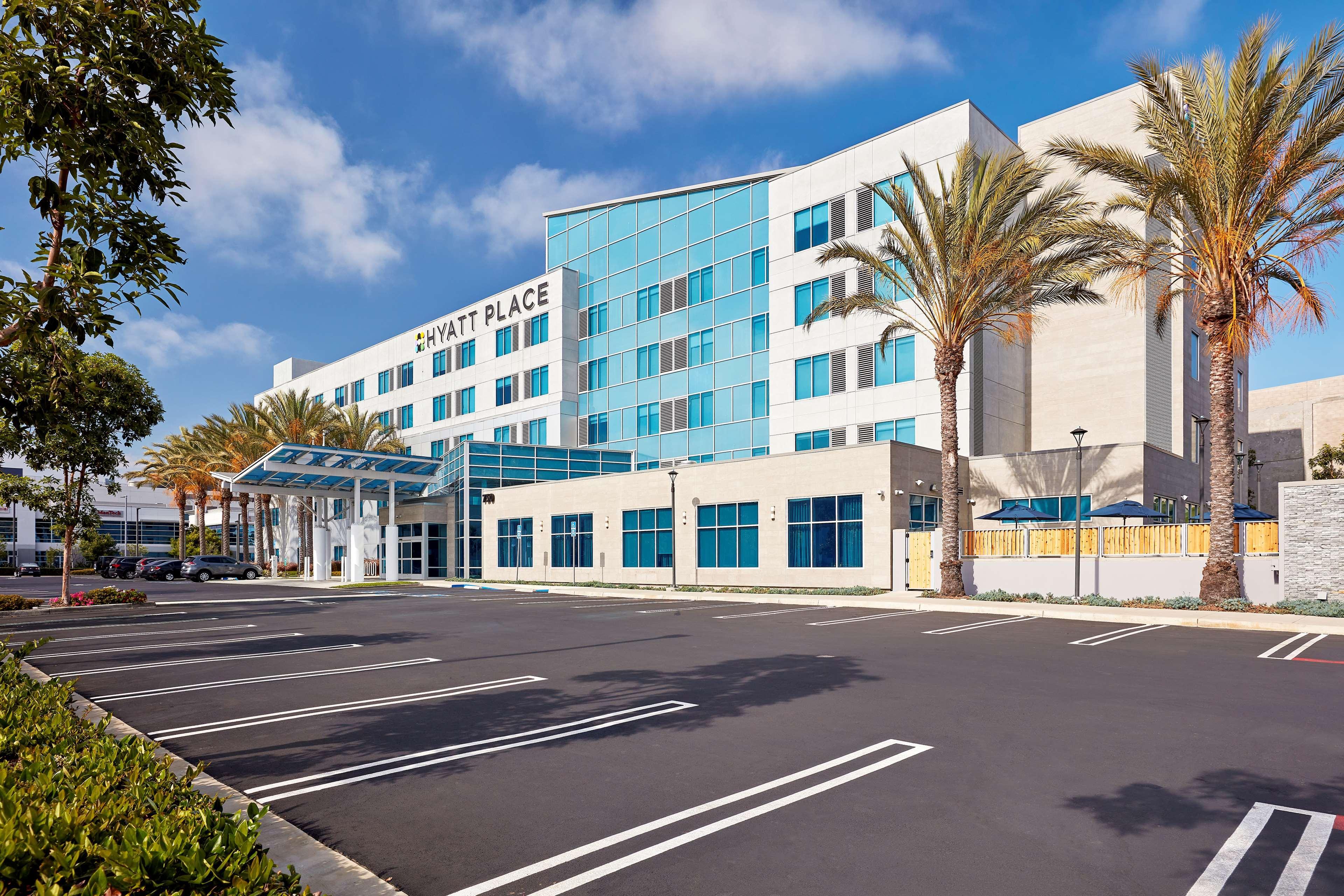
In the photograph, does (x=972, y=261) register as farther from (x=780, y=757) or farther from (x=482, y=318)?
(x=482, y=318)

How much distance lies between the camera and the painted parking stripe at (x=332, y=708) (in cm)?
870

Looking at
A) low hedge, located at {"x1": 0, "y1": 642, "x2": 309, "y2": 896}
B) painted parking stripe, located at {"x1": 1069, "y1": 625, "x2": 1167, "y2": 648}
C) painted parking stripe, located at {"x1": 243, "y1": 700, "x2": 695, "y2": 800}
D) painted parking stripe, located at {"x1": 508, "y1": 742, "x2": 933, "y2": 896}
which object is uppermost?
low hedge, located at {"x1": 0, "y1": 642, "x2": 309, "y2": 896}

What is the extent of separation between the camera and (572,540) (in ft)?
147

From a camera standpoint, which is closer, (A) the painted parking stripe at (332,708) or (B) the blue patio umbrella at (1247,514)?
(A) the painted parking stripe at (332,708)

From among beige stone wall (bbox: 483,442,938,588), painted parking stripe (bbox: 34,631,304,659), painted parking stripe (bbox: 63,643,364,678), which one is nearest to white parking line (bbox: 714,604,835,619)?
beige stone wall (bbox: 483,442,938,588)

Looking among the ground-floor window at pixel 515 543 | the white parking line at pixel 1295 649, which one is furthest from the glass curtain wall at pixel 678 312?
the white parking line at pixel 1295 649

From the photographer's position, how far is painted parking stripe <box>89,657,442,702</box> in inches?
428

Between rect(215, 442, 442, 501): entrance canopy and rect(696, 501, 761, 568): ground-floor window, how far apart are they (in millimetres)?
18990

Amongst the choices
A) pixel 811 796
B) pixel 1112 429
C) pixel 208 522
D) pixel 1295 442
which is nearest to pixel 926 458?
pixel 1112 429

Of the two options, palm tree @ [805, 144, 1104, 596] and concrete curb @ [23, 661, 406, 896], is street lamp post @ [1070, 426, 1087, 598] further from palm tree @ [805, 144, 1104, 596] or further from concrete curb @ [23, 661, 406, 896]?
concrete curb @ [23, 661, 406, 896]

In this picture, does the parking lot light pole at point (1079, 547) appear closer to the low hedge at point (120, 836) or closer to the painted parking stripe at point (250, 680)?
the painted parking stripe at point (250, 680)

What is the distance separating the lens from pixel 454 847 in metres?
5.32

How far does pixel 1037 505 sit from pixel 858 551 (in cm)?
784

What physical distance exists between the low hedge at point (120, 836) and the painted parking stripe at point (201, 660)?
29.9 ft
